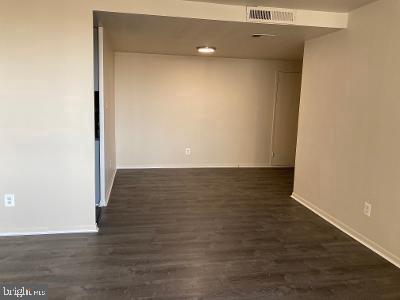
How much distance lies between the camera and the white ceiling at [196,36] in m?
3.43

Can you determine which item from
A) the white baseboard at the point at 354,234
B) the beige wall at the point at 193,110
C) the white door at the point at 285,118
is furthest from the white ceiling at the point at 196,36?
the white baseboard at the point at 354,234

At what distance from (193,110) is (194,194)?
7.35 ft

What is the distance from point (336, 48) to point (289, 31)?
0.56 m

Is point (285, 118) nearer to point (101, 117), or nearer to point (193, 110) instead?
point (193, 110)

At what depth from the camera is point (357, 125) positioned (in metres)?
3.37

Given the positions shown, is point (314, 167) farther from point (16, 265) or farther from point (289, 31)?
point (16, 265)

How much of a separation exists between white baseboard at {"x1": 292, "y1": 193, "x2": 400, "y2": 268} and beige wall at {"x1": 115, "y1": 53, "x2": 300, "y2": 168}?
8.11ft

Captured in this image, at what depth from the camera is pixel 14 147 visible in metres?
3.13

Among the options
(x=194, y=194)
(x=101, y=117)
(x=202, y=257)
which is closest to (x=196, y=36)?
(x=101, y=117)

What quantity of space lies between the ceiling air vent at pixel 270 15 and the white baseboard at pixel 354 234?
7.34 ft

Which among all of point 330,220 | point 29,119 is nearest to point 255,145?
point 330,220

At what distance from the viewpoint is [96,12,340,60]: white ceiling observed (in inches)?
135

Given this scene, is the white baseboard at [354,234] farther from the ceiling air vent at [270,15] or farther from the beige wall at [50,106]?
the beige wall at [50,106]

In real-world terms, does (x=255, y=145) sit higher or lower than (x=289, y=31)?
lower
